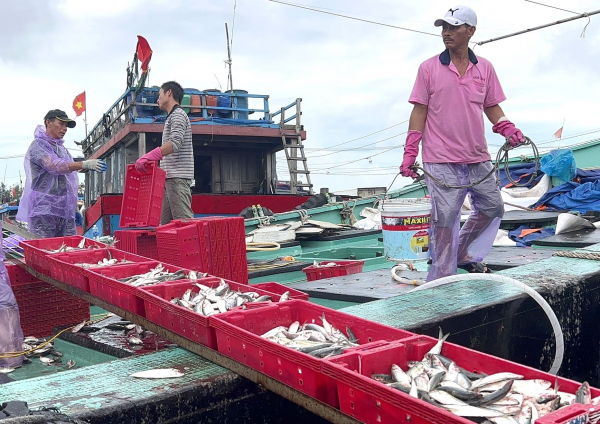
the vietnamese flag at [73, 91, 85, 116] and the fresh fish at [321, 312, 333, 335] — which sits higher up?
the vietnamese flag at [73, 91, 85, 116]

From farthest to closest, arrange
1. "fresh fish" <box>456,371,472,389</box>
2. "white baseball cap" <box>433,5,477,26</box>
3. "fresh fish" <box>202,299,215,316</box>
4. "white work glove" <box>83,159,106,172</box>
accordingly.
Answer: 1. "white work glove" <box>83,159,106,172</box>
2. "white baseball cap" <box>433,5,477,26</box>
3. "fresh fish" <box>202,299,215,316</box>
4. "fresh fish" <box>456,371,472,389</box>

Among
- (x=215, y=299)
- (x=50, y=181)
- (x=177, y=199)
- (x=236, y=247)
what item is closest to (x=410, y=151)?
(x=236, y=247)

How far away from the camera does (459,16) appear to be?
13.8ft

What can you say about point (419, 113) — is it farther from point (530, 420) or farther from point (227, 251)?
point (530, 420)

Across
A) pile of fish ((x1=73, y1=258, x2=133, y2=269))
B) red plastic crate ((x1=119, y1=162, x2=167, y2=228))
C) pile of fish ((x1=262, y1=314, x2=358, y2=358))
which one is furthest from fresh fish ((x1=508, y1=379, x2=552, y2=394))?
red plastic crate ((x1=119, y1=162, x2=167, y2=228))

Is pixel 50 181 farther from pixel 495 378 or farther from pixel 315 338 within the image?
pixel 495 378

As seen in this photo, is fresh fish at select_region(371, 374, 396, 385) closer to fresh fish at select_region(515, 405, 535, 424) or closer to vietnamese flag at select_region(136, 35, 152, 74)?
fresh fish at select_region(515, 405, 535, 424)

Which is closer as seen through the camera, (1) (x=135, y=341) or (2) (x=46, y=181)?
(1) (x=135, y=341)

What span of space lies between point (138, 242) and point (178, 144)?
1.26 meters

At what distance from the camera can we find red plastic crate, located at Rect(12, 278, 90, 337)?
16.8 ft

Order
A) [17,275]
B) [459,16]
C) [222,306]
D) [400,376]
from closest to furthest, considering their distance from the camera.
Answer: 1. [400,376]
2. [222,306]
3. [459,16]
4. [17,275]

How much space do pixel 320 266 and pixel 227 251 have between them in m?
1.51

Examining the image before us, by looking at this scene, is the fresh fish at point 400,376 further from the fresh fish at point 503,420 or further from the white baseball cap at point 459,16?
the white baseball cap at point 459,16

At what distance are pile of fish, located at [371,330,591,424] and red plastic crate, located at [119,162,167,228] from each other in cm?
406
